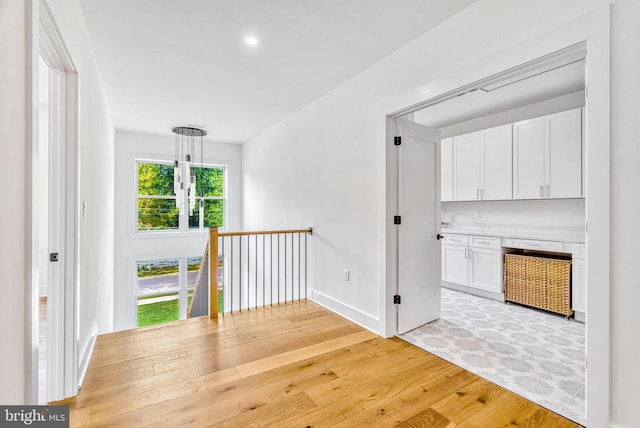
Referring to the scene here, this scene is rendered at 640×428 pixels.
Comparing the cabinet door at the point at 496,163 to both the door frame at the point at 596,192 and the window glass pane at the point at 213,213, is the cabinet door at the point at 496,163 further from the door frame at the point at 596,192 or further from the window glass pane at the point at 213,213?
the window glass pane at the point at 213,213

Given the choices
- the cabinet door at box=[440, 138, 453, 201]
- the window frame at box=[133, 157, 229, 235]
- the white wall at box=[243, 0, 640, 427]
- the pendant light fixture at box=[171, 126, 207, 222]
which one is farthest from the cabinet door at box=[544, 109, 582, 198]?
the window frame at box=[133, 157, 229, 235]

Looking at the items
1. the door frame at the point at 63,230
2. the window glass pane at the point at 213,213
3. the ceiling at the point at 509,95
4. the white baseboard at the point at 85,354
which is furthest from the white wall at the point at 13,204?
the window glass pane at the point at 213,213

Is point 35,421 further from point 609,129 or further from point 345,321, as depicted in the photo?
point 609,129

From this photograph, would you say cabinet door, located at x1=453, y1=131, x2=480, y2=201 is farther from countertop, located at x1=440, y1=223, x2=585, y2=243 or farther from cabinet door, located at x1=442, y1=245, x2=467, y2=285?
cabinet door, located at x1=442, y1=245, x2=467, y2=285

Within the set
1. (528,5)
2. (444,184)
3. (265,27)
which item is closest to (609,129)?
(528,5)

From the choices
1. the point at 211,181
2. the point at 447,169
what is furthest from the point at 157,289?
the point at 447,169

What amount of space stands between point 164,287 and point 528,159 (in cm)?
657

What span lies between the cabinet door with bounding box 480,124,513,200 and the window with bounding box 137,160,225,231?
469cm

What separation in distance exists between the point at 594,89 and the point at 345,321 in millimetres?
2716

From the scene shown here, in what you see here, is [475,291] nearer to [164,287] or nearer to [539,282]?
[539,282]

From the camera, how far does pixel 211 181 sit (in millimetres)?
6512

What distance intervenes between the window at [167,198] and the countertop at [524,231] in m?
4.60

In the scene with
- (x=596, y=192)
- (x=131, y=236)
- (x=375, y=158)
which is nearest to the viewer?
(x=596, y=192)

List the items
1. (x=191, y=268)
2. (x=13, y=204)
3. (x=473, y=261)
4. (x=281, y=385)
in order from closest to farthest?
(x=13, y=204)
(x=281, y=385)
(x=473, y=261)
(x=191, y=268)
